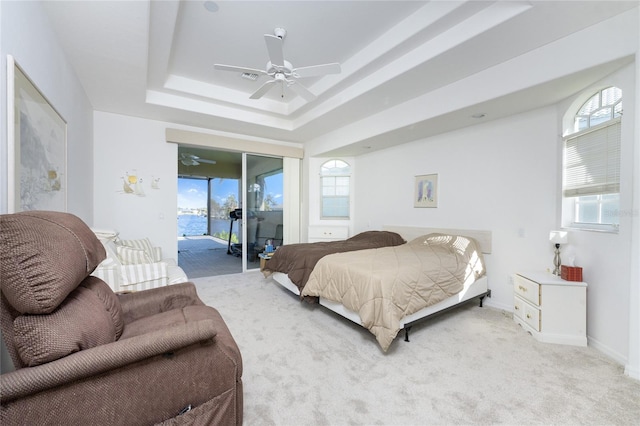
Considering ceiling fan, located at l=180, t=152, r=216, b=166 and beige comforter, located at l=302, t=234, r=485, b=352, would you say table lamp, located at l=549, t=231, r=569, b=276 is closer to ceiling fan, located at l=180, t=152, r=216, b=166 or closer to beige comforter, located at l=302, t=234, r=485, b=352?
beige comforter, located at l=302, t=234, r=485, b=352

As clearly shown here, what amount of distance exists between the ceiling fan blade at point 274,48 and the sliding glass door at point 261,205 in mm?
2828

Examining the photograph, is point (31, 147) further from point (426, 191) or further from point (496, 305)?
point (496, 305)

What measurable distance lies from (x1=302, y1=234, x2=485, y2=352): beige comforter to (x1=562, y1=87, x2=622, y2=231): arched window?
1.10 metres

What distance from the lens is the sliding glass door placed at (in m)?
5.33

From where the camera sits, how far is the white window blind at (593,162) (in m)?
2.29

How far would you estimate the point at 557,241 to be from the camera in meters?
2.63


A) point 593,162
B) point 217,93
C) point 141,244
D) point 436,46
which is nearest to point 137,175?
point 141,244

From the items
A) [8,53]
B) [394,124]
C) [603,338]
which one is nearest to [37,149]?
[8,53]

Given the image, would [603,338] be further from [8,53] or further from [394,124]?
[8,53]

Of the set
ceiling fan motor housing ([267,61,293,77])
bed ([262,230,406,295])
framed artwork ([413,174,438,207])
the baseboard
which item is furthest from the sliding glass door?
the baseboard

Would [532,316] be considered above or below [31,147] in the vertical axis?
below

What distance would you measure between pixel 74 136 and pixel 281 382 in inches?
125

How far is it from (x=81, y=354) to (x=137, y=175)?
4.03 m

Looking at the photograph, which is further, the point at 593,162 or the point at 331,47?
the point at 331,47
